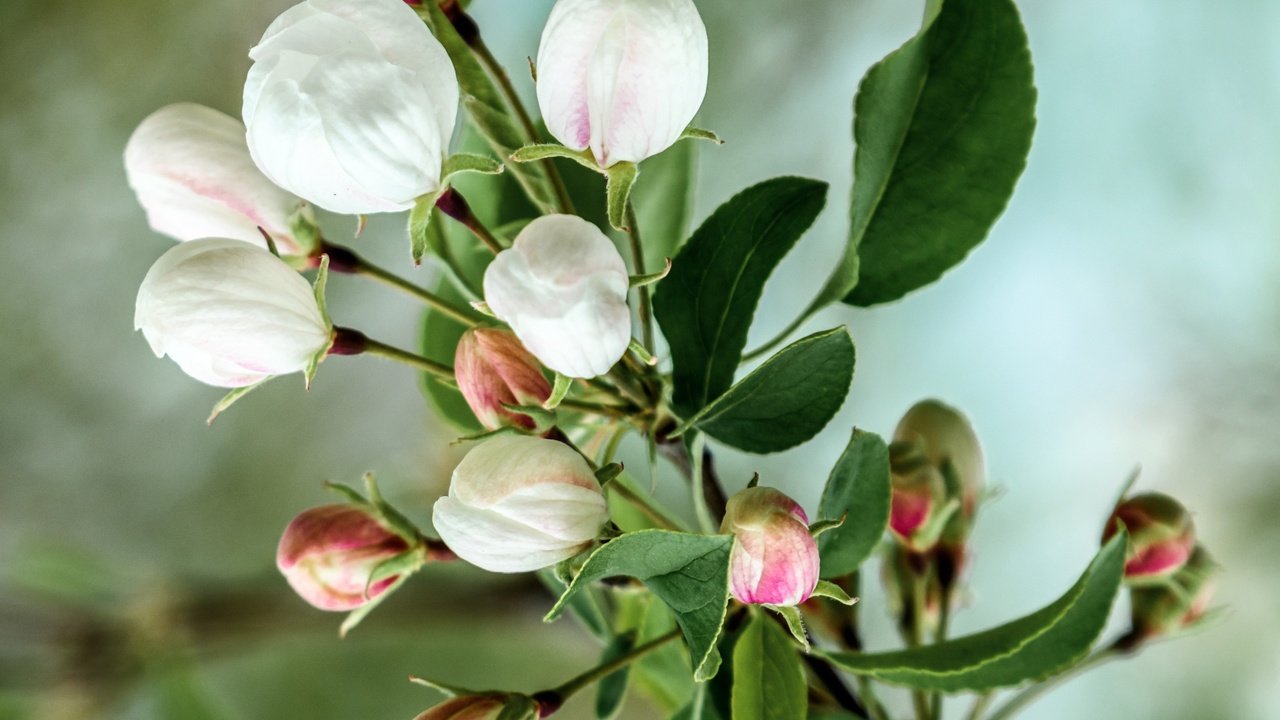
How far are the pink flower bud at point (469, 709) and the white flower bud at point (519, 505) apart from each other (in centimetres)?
6

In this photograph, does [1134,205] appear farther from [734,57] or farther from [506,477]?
[506,477]

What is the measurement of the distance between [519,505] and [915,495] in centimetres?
21

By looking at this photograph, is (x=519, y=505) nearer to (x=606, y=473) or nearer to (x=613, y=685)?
(x=606, y=473)

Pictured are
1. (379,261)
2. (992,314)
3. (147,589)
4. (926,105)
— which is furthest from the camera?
(379,261)

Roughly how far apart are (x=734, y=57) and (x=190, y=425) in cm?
80

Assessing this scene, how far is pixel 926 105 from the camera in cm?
40

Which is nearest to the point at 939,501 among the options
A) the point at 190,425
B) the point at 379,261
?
the point at 379,261

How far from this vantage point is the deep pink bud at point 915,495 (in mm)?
459

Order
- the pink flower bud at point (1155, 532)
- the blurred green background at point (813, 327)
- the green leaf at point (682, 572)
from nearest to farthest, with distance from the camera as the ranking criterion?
the green leaf at point (682, 572)
the pink flower bud at point (1155, 532)
the blurred green background at point (813, 327)

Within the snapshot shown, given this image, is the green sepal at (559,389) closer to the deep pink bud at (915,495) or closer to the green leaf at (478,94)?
the green leaf at (478,94)

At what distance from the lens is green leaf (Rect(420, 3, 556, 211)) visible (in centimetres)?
37

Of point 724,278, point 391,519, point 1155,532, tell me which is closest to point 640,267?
point 724,278

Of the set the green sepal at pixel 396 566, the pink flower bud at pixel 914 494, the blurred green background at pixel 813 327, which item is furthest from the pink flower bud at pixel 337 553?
the blurred green background at pixel 813 327

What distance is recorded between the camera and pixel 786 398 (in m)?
0.36
